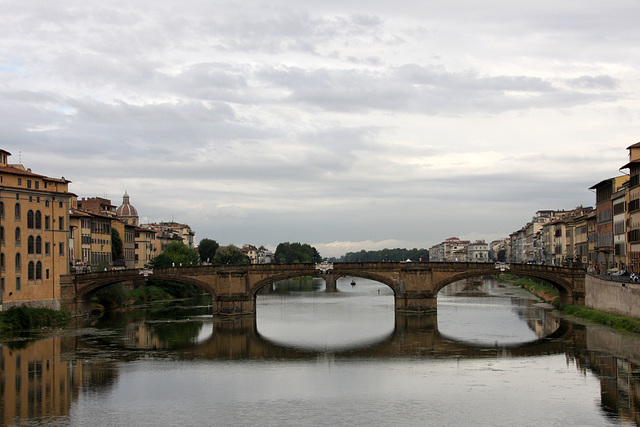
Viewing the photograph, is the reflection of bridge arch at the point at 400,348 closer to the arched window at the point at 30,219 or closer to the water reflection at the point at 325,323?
the water reflection at the point at 325,323

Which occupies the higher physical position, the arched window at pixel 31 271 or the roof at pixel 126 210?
the roof at pixel 126 210

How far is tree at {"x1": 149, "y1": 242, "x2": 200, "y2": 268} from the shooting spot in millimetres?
108500

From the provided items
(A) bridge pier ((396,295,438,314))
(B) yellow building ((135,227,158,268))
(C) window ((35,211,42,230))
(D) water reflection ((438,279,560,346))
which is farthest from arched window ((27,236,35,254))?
(B) yellow building ((135,227,158,268))

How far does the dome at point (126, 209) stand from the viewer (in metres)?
138

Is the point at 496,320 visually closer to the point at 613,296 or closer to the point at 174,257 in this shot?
the point at 613,296

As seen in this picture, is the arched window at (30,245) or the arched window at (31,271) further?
the arched window at (31,271)

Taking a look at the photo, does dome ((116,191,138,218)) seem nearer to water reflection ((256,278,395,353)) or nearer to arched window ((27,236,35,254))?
water reflection ((256,278,395,353))

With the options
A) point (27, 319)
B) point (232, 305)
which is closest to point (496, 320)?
point (232, 305)

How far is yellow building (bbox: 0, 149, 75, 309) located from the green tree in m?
34.0

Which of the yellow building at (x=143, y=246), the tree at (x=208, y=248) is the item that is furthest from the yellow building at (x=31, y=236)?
the tree at (x=208, y=248)

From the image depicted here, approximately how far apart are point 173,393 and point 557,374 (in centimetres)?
2022

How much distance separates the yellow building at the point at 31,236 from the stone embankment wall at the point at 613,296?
152ft

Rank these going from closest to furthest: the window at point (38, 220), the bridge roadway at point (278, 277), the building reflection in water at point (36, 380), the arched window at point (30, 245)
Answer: the building reflection in water at point (36, 380), the arched window at point (30, 245), the window at point (38, 220), the bridge roadway at point (278, 277)

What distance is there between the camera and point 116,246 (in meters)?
103
